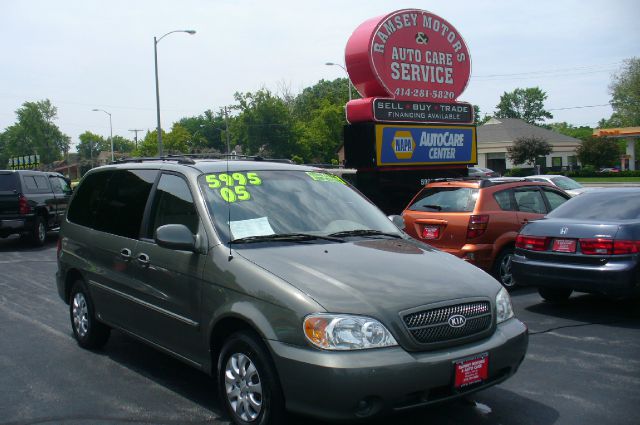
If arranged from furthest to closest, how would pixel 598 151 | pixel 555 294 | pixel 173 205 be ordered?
1. pixel 598 151
2. pixel 555 294
3. pixel 173 205

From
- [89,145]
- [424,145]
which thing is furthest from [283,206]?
[89,145]

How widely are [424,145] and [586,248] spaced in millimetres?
6349

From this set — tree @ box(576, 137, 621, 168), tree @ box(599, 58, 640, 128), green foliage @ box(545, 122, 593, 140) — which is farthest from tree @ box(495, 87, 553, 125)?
tree @ box(576, 137, 621, 168)

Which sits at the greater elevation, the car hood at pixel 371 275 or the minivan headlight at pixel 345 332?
the car hood at pixel 371 275

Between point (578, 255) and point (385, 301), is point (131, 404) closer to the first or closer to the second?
point (385, 301)

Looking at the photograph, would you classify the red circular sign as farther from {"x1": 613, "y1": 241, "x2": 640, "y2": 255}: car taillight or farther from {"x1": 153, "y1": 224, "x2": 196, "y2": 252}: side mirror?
{"x1": 153, "y1": 224, "x2": 196, "y2": 252}: side mirror

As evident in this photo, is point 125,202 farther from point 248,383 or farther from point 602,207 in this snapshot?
point 602,207

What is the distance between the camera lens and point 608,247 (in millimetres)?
6863

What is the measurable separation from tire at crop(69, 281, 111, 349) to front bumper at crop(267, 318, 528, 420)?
3024 mm

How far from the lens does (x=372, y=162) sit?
40.0ft

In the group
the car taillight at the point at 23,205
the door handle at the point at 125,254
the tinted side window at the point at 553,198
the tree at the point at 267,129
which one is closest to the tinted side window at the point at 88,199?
the door handle at the point at 125,254

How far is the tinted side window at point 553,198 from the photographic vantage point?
9773 millimetres

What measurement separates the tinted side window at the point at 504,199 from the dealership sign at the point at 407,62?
3.78m

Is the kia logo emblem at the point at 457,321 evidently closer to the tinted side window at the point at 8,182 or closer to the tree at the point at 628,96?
the tinted side window at the point at 8,182
